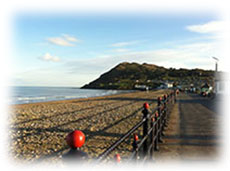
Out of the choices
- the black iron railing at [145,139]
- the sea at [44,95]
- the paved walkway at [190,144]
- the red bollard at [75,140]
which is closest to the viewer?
the red bollard at [75,140]

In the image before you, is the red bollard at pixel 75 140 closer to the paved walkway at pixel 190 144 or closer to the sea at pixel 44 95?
the paved walkway at pixel 190 144

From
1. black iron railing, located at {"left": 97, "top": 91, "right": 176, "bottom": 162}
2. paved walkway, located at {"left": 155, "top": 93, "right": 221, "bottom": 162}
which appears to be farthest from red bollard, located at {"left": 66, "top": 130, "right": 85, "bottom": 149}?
paved walkway, located at {"left": 155, "top": 93, "right": 221, "bottom": 162}

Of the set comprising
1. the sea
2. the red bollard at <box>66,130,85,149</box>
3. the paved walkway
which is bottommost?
the sea

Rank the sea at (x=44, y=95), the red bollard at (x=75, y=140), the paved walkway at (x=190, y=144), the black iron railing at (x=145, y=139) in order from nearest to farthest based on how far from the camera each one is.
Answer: the red bollard at (x=75, y=140)
the black iron railing at (x=145, y=139)
the paved walkway at (x=190, y=144)
the sea at (x=44, y=95)

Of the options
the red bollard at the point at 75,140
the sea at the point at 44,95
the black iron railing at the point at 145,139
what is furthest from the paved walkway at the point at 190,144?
the sea at the point at 44,95

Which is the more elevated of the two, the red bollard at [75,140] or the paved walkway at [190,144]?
the red bollard at [75,140]

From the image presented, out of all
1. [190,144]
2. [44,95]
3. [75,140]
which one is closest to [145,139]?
[75,140]

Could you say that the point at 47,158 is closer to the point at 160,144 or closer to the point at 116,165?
the point at 160,144

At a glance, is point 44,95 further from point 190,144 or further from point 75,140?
point 75,140

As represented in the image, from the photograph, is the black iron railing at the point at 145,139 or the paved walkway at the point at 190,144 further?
the paved walkway at the point at 190,144

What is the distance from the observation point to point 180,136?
20.9 ft

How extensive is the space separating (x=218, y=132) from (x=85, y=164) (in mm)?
6668

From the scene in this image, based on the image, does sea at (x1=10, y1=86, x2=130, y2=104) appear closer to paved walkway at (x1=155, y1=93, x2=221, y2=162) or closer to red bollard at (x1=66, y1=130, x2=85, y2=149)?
paved walkway at (x1=155, y1=93, x2=221, y2=162)
